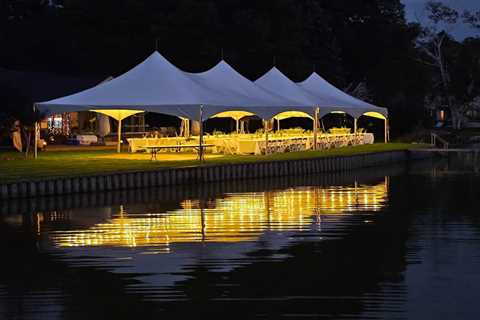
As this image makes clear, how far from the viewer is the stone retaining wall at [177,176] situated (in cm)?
2570

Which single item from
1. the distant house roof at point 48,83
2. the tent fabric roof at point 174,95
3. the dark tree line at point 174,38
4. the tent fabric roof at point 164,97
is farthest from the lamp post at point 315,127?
the distant house roof at point 48,83

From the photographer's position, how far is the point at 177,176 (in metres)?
29.9

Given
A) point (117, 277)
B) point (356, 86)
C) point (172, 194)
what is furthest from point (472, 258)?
point (356, 86)

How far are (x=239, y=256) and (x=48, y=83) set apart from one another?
119ft

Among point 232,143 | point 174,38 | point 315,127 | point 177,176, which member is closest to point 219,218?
point 177,176

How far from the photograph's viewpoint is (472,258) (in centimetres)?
1598

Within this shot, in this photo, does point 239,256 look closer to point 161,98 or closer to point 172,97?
point 172,97

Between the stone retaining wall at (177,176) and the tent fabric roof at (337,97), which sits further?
the tent fabric roof at (337,97)

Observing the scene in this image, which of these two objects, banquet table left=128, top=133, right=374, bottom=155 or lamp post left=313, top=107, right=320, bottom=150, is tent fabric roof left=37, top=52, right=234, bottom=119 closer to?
banquet table left=128, top=133, right=374, bottom=155

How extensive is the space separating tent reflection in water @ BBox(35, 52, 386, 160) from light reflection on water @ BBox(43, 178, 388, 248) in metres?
5.49

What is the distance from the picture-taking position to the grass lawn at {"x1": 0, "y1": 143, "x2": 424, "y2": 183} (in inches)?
1113

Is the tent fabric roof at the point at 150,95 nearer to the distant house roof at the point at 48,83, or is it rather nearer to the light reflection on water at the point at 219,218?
the light reflection on water at the point at 219,218

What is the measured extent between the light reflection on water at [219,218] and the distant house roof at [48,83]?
2227 cm

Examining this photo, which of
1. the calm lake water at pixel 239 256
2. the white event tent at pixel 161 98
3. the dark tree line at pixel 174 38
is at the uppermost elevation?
the dark tree line at pixel 174 38
